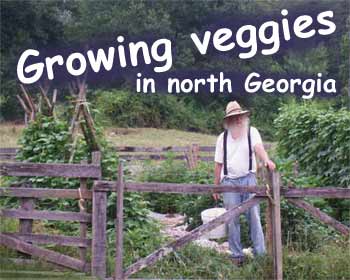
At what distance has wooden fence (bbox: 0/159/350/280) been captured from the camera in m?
5.47

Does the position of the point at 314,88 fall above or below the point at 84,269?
above

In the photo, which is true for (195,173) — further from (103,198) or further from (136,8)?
(136,8)

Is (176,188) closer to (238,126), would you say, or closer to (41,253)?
(238,126)

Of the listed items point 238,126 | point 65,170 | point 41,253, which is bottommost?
point 41,253

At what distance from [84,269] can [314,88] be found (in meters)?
2.82

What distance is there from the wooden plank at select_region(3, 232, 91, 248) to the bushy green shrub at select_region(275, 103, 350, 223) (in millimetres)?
3461

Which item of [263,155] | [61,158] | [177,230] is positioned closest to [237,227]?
[263,155]

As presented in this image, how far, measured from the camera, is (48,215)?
6047mm

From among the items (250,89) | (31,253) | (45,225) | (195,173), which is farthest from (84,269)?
(195,173)

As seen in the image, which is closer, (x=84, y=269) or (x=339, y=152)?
(x=84, y=269)

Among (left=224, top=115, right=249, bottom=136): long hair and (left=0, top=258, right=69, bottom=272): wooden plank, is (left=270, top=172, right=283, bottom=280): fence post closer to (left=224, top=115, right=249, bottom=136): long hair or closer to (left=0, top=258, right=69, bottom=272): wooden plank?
(left=224, top=115, right=249, bottom=136): long hair

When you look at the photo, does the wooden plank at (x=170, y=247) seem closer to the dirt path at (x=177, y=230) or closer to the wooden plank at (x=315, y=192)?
the wooden plank at (x=315, y=192)

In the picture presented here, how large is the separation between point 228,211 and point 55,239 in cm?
159

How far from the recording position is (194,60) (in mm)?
9109
